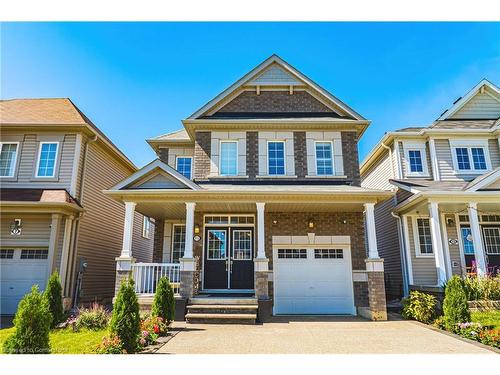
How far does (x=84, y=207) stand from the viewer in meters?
12.5

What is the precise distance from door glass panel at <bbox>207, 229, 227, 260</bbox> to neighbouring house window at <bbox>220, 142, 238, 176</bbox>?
2.01 m

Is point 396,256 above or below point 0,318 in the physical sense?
above

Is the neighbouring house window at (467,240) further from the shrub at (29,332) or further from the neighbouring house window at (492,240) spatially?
the shrub at (29,332)

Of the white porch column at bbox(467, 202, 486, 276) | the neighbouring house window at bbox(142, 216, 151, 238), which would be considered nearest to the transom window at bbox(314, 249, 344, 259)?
the white porch column at bbox(467, 202, 486, 276)

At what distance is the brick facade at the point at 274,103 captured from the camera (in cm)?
1288

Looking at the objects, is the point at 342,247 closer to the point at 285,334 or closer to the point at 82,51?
the point at 285,334

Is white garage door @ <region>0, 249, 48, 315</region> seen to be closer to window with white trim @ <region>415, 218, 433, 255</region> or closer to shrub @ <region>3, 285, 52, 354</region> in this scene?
shrub @ <region>3, 285, 52, 354</region>

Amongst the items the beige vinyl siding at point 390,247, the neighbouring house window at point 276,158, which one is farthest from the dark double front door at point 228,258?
the beige vinyl siding at point 390,247

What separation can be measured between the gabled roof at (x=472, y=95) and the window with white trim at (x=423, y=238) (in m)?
4.55

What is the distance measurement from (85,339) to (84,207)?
649 cm

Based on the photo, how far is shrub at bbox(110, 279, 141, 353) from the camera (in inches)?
231

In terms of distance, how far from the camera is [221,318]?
30.0ft

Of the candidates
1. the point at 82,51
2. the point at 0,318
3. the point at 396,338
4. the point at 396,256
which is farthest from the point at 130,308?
the point at 396,256

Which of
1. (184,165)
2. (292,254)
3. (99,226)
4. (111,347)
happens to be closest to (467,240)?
(292,254)
